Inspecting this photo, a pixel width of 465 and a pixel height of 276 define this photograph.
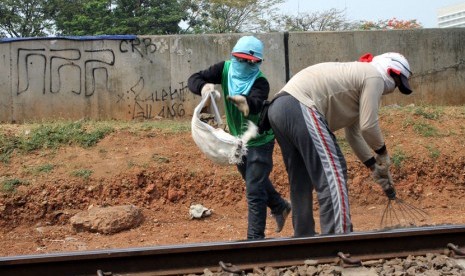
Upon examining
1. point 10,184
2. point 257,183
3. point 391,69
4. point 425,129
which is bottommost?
point 10,184

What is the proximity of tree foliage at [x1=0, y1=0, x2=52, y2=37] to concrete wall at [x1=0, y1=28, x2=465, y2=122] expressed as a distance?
13.2 meters

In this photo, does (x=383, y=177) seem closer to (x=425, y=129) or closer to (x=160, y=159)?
(x=160, y=159)

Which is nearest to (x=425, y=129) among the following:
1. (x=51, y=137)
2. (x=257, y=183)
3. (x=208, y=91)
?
(x=51, y=137)

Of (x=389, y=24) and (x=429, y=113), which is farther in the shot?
(x=389, y=24)

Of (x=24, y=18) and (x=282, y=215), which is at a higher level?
(x=24, y=18)

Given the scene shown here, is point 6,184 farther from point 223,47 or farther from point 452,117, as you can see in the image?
point 452,117

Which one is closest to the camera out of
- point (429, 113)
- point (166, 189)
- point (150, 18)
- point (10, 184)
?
point (10, 184)

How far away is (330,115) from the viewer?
5.08m

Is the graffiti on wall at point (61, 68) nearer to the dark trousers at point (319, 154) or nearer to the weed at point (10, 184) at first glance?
the weed at point (10, 184)

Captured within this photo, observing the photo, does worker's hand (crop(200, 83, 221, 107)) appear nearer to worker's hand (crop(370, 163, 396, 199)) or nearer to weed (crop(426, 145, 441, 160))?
worker's hand (crop(370, 163, 396, 199))

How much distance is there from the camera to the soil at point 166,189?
767 centimetres

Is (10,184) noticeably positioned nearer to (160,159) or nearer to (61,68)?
(160,159)

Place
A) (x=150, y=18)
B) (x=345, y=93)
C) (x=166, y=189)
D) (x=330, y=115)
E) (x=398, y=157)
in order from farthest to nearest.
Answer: (x=150, y=18), (x=398, y=157), (x=166, y=189), (x=330, y=115), (x=345, y=93)

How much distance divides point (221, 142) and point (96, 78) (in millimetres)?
6906
